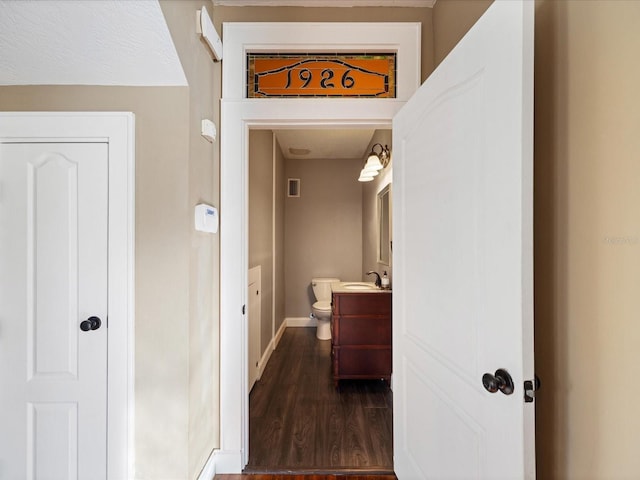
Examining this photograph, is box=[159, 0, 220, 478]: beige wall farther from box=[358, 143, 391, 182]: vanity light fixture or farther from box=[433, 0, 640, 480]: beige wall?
box=[358, 143, 391, 182]: vanity light fixture

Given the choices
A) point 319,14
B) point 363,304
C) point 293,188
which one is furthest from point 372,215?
point 319,14

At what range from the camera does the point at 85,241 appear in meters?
1.31

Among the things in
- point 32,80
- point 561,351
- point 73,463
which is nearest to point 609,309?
point 561,351

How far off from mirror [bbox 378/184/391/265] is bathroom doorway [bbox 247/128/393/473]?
10 centimetres

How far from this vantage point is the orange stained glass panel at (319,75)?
1.65m

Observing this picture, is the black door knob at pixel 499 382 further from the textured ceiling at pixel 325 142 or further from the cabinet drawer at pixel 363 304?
the textured ceiling at pixel 325 142

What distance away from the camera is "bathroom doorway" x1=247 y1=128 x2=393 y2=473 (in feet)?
6.05

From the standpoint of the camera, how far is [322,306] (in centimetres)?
359

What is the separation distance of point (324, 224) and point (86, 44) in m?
3.65

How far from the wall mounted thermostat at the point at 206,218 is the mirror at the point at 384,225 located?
70.7 inches

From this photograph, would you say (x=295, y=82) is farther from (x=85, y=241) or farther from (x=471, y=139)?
(x=85, y=241)

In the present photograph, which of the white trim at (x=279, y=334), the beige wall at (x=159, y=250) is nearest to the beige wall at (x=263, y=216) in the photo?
the white trim at (x=279, y=334)

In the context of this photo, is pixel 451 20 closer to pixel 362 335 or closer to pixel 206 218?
pixel 206 218

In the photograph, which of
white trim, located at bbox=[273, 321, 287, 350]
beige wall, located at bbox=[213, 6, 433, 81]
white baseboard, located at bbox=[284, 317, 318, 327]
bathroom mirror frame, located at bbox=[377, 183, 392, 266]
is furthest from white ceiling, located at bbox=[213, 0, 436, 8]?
white baseboard, located at bbox=[284, 317, 318, 327]
